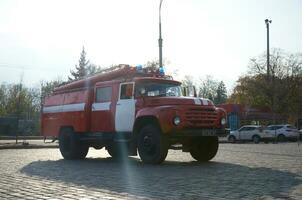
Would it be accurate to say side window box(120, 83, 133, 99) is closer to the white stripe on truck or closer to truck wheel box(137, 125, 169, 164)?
truck wheel box(137, 125, 169, 164)

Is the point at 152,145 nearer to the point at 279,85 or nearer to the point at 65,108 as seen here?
the point at 65,108

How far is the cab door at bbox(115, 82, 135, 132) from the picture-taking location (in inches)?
601

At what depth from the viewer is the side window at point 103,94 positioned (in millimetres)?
16384

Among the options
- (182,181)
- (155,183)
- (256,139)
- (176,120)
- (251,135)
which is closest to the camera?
(155,183)

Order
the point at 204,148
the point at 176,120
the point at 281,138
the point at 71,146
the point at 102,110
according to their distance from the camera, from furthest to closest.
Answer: the point at 281,138, the point at 71,146, the point at 102,110, the point at 204,148, the point at 176,120

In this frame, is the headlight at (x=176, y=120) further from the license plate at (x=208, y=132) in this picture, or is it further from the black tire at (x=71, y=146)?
the black tire at (x=71, y=146)

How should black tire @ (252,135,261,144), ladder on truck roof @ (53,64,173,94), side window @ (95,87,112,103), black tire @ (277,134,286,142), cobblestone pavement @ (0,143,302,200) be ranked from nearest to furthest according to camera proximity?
cobblestone pavement @ (0,143,302,200) → side window @ (95,87,112,103) → ladder on truck roof @ (53,64,173,94) → black tire @ (252,135,261,144) → black tire @ (277,134,286,142)

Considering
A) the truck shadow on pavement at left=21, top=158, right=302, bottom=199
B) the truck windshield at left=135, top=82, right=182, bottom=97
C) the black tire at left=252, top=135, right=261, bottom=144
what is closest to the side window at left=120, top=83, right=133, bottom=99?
the truck windshield at left=135, top=82, right=182, bottom=97

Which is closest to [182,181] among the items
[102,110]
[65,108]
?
[102,110]

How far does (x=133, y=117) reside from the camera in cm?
1510

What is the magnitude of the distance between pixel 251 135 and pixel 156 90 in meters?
28.0

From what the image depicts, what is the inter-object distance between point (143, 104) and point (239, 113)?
42350mm

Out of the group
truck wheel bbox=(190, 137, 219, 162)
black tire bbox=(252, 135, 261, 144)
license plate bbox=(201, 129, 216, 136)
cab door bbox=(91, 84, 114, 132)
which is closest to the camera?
license plate bbox=(201, 129, 216, 136)

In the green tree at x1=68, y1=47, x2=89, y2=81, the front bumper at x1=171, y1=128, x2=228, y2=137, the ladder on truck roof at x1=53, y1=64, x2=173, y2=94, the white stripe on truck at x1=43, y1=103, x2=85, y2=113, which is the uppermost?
the green tree at x1=68, y1=47, x2=89, y2=81
